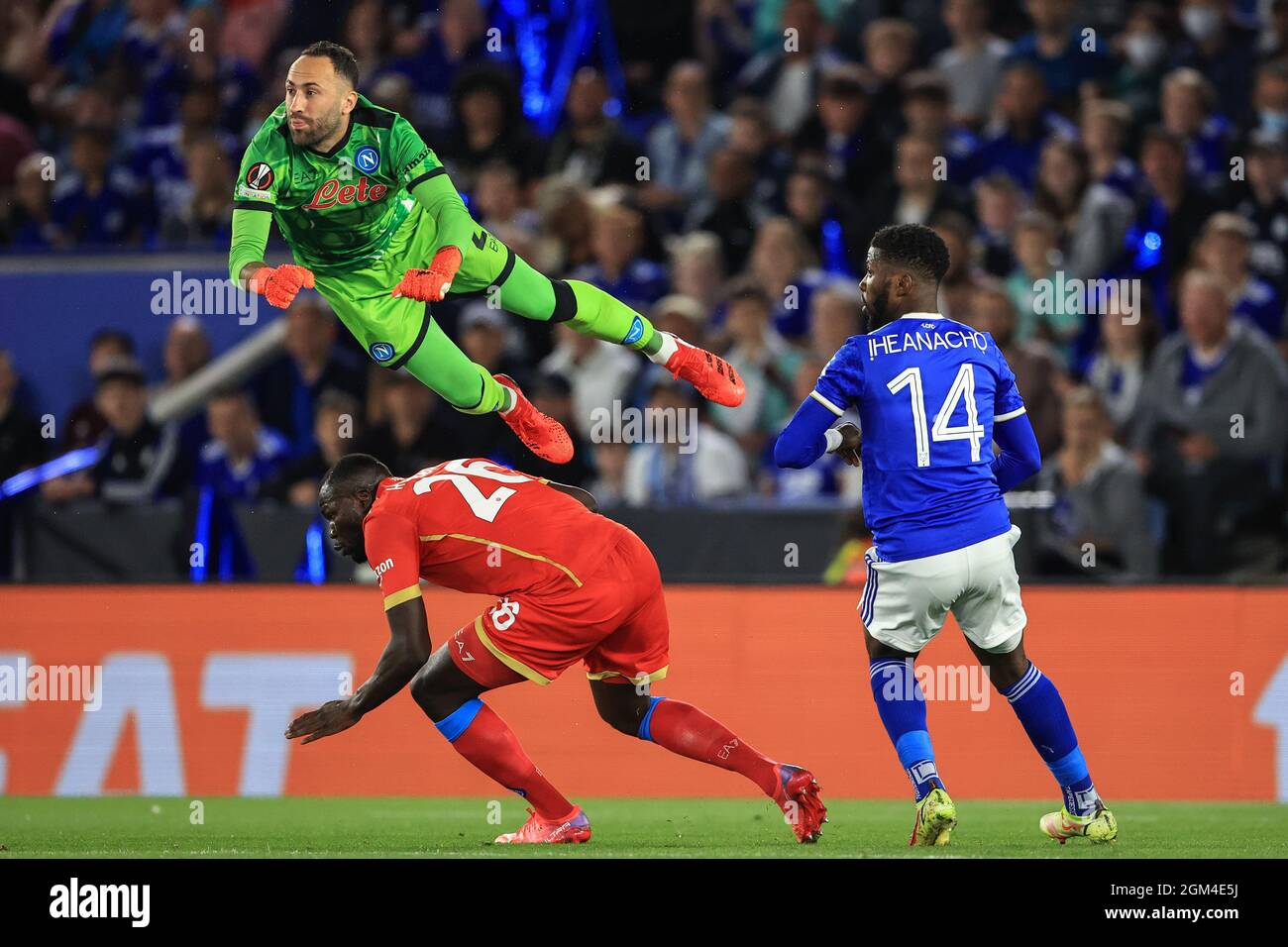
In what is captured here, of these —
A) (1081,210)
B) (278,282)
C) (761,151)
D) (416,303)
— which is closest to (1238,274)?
(1081,210)

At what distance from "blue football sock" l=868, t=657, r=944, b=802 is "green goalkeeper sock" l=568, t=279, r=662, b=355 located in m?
2.13

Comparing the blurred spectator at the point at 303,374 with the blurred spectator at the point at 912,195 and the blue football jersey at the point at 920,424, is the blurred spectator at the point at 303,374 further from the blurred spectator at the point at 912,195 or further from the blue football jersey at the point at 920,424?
the blue football jersey at the point at 920,424

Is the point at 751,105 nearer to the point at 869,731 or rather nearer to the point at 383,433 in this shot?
the point at 383,433

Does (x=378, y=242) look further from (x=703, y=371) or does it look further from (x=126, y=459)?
(x=126, y=459)

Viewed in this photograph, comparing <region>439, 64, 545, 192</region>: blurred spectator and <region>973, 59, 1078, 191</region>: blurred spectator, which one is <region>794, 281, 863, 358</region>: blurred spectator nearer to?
<region>973, 59, 1078, 191</region>: blurred spectator

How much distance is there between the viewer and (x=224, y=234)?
13.6 metres

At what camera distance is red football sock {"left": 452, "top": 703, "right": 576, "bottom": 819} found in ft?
26.8

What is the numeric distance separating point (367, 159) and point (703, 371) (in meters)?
1.89

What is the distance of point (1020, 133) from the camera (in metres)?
14.0

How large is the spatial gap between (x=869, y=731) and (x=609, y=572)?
351 centimetres

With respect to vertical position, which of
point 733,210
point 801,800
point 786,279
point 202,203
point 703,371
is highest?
point 202,203

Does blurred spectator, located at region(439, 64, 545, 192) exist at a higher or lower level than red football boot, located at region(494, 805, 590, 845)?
higher

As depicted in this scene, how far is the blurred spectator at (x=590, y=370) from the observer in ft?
41.9

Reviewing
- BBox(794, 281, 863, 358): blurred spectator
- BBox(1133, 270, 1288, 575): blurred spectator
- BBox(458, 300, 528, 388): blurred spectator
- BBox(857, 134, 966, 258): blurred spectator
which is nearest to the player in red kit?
BBox(458, 300, 528, 388): blurred spectator
